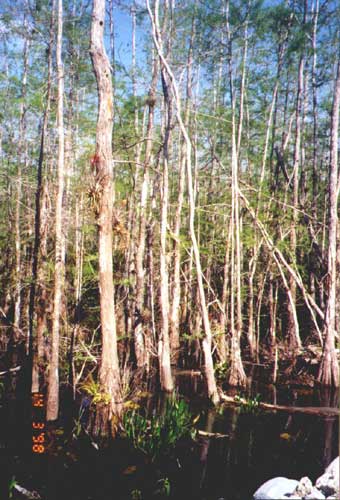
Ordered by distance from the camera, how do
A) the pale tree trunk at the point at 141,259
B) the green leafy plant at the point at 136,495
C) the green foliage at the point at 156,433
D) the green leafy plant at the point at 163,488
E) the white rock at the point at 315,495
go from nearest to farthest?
the white rock at the point at 315,495, the green leafy plant at the point at 136,495, the green leafy plant at the point at 163,488, the green foliage at the point at 156,433, the pale tree trunk at the point at 141,259

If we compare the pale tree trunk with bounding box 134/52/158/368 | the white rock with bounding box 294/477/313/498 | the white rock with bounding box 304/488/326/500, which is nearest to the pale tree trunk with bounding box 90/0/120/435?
the white rock with bounding box 294/477/313/498

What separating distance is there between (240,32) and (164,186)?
20.4 ft

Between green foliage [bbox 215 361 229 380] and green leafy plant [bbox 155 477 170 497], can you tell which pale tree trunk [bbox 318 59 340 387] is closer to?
green foliage [bbox 215 361 229 380]

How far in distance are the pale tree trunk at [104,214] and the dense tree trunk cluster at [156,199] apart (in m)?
0.02

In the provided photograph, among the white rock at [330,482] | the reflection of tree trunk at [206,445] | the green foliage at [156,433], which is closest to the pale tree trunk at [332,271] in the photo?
the reflection of tree trunk at [206,445]

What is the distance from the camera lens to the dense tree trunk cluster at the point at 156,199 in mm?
8211

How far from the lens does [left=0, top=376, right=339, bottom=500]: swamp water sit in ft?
17.0

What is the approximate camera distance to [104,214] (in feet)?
20.3

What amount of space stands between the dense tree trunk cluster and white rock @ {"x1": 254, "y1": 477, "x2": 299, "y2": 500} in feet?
8.35

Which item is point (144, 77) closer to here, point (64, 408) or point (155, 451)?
point (64, 408)

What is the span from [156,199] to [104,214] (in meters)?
7.82

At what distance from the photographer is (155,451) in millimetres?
5762

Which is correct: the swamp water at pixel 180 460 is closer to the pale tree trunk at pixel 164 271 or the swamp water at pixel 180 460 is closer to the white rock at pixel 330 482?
the white rock at pixel 330 482

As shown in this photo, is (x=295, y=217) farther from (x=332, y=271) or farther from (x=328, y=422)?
(x=328, y=422)
